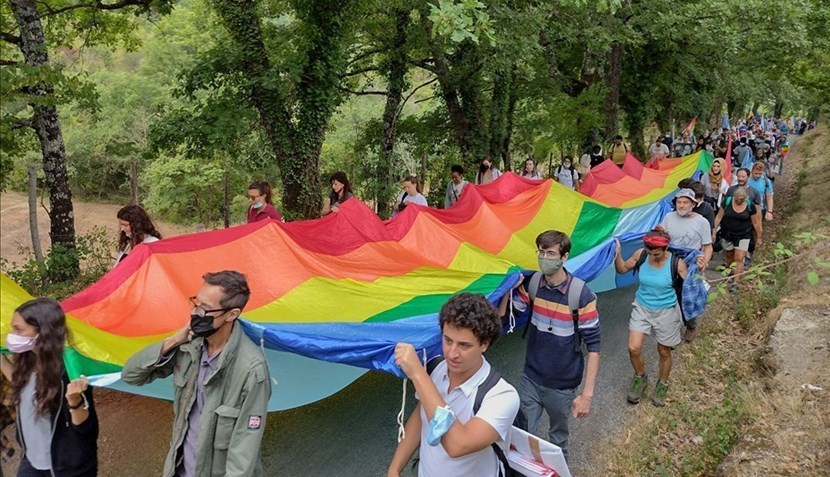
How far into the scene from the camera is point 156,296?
4.28 meters

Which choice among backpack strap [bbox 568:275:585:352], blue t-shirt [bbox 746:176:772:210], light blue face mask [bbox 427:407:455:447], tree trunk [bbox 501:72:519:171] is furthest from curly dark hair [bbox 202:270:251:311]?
tree trunk [bbox 501:72:519:171]

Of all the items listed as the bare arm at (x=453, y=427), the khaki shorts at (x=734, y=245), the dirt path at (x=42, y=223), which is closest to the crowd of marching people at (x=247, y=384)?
the bare arm at (x=453, y=427)

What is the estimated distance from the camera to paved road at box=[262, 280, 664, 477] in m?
4.33

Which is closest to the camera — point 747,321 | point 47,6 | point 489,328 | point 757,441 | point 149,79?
point 489,328

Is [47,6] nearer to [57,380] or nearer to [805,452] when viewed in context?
[57,380]

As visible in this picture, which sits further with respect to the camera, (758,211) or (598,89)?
(598,89)

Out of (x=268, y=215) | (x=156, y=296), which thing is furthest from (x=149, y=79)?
(x=156, y=296)

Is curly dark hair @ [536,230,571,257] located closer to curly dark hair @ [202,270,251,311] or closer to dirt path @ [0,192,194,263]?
curly dark hair @ [202,270,251,311]

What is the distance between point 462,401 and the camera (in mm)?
2301

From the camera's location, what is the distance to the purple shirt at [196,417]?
262 centimetres

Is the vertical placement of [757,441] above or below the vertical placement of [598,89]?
below

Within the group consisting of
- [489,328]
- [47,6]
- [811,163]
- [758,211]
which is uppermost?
[47,6]

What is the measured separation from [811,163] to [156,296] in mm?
24197

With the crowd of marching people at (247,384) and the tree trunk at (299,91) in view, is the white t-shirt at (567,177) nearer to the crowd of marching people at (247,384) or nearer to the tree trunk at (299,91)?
the tree trunk at (299,91)
